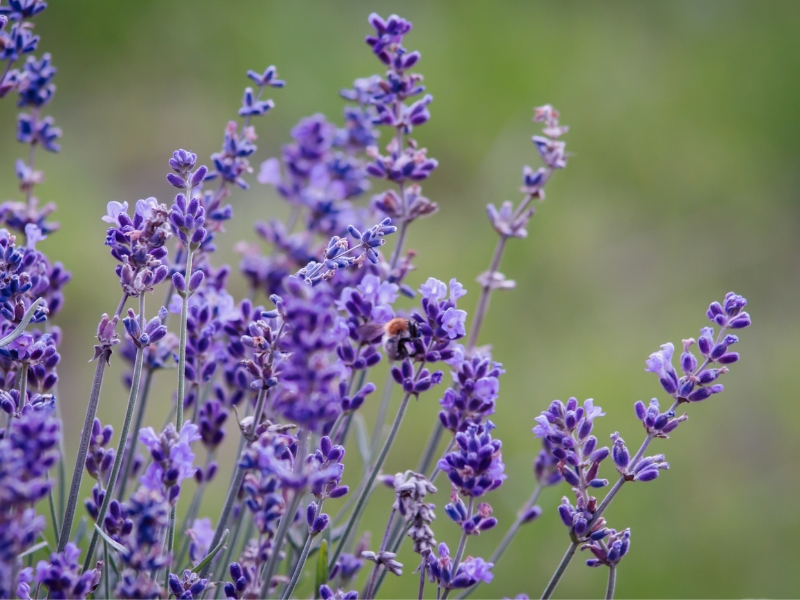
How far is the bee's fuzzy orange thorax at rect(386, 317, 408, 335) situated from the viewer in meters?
0.76

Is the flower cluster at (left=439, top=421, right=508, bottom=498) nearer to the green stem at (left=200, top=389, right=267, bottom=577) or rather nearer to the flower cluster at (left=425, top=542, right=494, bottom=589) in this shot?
the flower cluster at (left=425, top=542, right=494, bottom=589)

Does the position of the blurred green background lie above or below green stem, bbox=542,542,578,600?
above

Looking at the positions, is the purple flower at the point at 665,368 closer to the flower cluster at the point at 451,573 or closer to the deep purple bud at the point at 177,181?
the flower cluster at the point at 451,573

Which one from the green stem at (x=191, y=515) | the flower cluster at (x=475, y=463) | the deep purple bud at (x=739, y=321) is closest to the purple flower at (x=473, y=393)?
the flower cluster at (x=475, y=463)

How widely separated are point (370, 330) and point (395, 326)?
37mm

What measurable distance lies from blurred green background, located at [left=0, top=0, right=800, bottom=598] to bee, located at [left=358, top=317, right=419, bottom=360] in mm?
1107

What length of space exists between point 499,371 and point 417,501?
16 cm

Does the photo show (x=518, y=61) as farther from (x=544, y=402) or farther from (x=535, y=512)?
(x=535, y=512)

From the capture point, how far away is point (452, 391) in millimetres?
768

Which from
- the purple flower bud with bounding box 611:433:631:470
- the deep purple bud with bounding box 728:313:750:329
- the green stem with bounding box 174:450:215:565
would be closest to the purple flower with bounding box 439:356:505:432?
the purple flower bud with bounding box 611:433:631:470

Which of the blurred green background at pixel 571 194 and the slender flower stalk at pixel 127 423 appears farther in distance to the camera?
the blurred green background at pixel 571 194

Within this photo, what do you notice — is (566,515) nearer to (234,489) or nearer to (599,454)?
(599,454)

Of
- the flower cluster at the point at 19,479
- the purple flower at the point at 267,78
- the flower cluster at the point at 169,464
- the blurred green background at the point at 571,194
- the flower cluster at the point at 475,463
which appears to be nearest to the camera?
the flower cluster at the point at 19,479

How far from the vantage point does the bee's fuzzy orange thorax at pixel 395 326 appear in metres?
0.76
